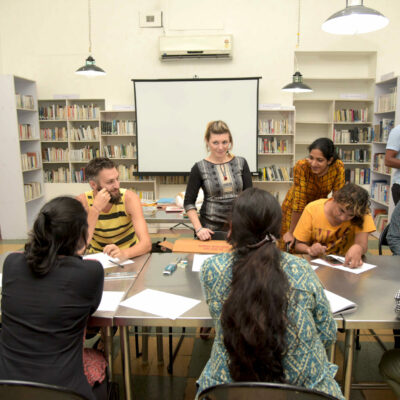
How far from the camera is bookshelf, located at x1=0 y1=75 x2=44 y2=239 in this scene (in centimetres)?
538

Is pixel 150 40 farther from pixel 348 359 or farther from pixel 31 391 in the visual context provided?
pixel 31 391

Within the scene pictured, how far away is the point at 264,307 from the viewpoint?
1048 millimetres

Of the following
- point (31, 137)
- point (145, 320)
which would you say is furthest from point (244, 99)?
point (145, 320)

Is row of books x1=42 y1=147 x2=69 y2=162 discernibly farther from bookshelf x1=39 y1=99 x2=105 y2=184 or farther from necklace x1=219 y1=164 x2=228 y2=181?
necklace x1=219 y1=164 x2=228 y2=181

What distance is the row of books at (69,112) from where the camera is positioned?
6.16 metres

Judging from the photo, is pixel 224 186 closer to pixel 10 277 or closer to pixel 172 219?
pixel 172 219

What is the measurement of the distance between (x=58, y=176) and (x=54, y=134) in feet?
2.42

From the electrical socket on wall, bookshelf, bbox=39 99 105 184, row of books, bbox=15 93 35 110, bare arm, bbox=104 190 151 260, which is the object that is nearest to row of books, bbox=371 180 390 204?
the electrical socket on wall

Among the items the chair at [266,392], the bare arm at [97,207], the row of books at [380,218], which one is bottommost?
the row of books at [380,218]

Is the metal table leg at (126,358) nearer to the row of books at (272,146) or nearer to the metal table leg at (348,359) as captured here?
the metal table leg at (348,359)

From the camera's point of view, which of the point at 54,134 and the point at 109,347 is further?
the point at 54,134

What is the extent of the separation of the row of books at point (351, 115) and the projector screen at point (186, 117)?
4.67 feet

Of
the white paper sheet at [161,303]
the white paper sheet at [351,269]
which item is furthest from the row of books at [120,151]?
the white paper sheet at [161,303]

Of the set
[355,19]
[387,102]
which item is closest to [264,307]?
[355,19]
